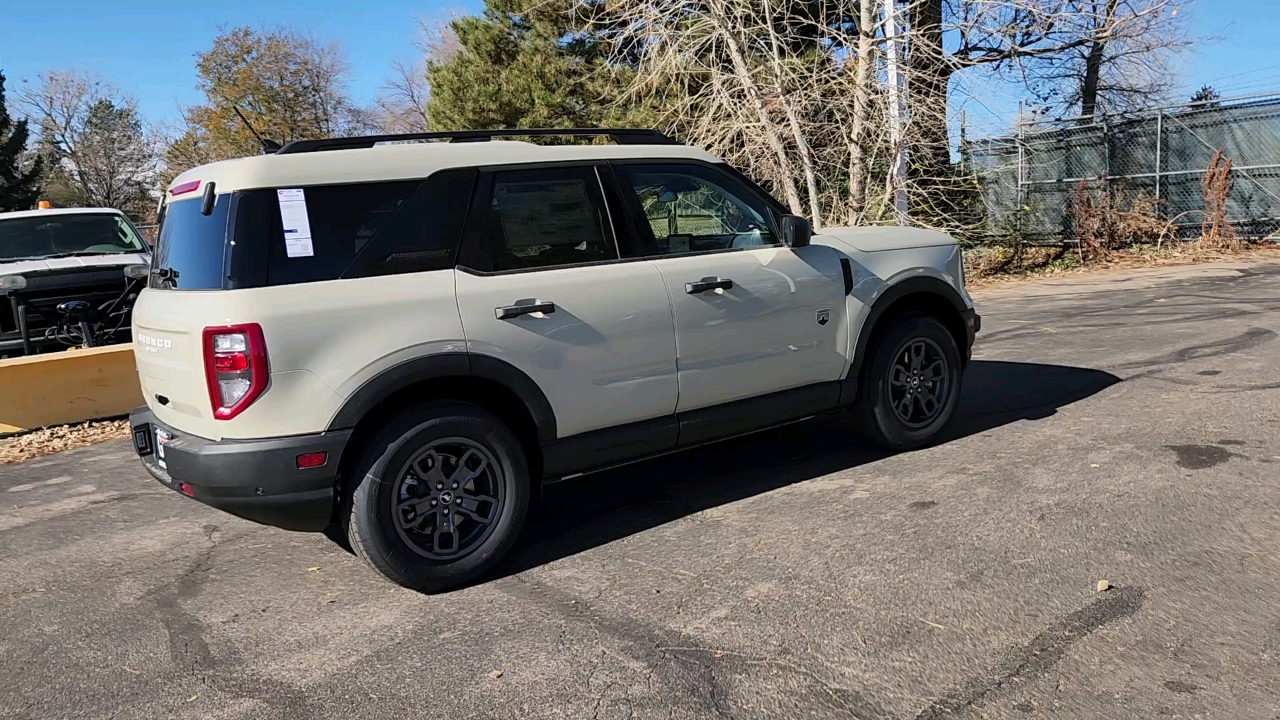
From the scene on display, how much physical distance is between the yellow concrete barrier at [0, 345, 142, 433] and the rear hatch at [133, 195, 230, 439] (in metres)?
4.05

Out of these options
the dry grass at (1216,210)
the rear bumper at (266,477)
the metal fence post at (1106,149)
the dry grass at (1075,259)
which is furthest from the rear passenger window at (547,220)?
the metal fence post at (1106,149)

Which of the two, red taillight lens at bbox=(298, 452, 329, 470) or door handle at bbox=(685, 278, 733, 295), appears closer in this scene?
red taillight lens at bbox=(298, 452, 329, 470)

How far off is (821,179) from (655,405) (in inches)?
432

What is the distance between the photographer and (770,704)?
9.90 feet

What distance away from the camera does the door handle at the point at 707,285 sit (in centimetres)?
467

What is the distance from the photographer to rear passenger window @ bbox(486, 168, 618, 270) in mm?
4281

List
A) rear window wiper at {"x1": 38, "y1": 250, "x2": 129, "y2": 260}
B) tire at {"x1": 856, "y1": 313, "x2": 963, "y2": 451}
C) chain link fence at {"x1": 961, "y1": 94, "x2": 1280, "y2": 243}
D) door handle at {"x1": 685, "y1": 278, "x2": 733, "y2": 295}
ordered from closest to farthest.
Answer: door handle at {"x1": 685, "y1": 278, "x2": 733, "y2": 295}
tire at {"x1": 856, "y1": 313, "x2": 963, "y2": 451}
rear window wiper at {"x1": 38, "y1": 250, "x2": 129, "y2": 260}
chain link fence at {"x1": 961, "y1": 94, "x2": 1280, "y2": 243}

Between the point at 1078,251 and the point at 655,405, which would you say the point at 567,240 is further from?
the point at 1078,251

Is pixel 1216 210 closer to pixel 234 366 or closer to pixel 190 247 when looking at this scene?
pixel 190 247

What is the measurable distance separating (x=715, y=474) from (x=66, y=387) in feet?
18.8

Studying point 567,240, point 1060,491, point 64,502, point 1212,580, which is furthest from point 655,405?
point 64,502

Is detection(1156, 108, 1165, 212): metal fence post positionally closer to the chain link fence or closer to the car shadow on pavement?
the chain link fence

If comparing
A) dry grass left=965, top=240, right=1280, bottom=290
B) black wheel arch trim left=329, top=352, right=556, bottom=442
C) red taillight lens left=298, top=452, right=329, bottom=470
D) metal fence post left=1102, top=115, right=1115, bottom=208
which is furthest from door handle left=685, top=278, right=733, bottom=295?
metal fence post left=1102, top=115, right=1115, bottom=208

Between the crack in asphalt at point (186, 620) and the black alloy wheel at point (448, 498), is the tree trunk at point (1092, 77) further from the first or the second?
the crack in asphalt at point (186, 620)
